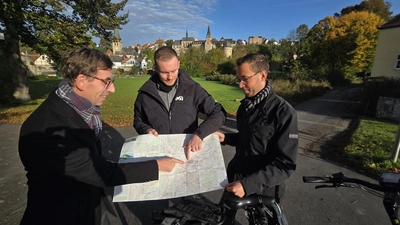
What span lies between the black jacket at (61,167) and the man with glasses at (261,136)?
88 cm

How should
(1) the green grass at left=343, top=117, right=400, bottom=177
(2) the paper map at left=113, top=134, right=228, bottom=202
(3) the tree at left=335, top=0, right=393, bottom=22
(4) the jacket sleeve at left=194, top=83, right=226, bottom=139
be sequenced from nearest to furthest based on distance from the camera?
(2) the paper map at left=113, top=134, right=228, bottom=202 → (4) the jacket sleeve at left=194, top=83, right=226, bottom=139 → (1) the green grass at left=343, top=117, right=400, bottom=177 → (3) the tree at left=335, top=0, right=393, bottom=22

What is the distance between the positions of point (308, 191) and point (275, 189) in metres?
2.74

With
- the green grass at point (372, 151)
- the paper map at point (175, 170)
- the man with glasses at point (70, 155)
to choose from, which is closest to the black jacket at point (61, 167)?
the man with glasses at point (70, 155)

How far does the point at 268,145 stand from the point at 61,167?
1671mm

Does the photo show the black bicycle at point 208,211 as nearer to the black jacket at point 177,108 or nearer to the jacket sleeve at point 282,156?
the jacket sleeve at point 282,156

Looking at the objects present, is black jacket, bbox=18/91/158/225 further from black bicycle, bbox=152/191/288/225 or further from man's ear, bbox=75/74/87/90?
black bicycle, bbox=152/191/288/225

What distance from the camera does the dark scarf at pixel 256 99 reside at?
206 centimetres

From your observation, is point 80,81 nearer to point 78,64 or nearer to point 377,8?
point 78,64

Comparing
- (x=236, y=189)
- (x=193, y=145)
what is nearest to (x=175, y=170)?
(x=193, y=145)

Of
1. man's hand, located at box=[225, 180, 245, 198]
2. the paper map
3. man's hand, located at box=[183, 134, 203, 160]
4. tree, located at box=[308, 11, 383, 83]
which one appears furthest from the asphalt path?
tree, located at box=[308, 11, 383, 83]

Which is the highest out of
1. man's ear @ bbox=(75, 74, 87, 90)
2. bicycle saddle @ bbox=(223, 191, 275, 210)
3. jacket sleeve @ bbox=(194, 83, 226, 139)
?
man's ear @ bbox=(75, 74, 87, 90)

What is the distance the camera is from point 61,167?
1302 mm

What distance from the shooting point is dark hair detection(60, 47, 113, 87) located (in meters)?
1.48

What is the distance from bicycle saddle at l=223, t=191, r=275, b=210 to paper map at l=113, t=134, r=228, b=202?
103 mm
